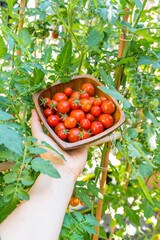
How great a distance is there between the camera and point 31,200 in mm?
568

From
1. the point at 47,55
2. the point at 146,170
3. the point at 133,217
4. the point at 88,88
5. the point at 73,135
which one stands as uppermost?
the point at 47,55

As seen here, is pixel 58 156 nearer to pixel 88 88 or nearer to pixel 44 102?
pixel 44 102

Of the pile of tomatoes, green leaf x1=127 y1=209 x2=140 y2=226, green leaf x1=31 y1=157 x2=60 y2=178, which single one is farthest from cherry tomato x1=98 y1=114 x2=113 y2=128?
green leaf x1=127 y1=209 x2=140 y2=226

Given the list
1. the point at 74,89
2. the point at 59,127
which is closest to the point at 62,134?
the point at 59,127

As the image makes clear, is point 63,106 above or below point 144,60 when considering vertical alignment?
below

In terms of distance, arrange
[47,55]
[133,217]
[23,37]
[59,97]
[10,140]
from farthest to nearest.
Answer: [133,217], [59,97], [47,55], [23,37], [10,140]

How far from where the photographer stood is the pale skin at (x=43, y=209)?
20.3 inches

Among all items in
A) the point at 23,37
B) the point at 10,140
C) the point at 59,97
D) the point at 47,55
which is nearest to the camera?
the point at 10,140

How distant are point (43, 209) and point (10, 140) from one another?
0.25 m

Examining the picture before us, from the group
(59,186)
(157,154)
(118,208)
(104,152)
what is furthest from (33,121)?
(118,208)

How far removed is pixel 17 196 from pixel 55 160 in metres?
0.20

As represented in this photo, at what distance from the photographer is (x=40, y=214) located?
→ 1.81 feet

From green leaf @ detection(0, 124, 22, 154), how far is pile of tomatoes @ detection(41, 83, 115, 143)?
0.35 metres

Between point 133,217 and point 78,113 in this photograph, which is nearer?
point 78,113
